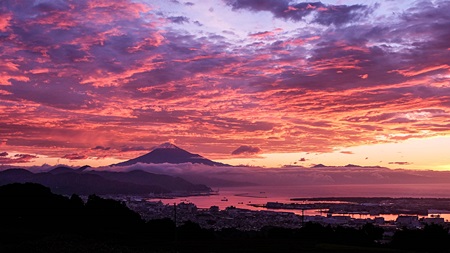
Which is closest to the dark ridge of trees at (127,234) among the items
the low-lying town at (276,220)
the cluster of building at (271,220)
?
the low-lying town at (276,220)

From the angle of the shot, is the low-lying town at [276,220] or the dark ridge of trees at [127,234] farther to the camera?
the low-lying town at [276,220]

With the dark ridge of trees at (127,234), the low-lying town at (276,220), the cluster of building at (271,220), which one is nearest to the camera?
the dark ridge of trees at (127,234)

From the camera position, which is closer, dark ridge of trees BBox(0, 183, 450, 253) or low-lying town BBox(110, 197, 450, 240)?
dark ridge of trees BBox(0, 183, 450, 253)

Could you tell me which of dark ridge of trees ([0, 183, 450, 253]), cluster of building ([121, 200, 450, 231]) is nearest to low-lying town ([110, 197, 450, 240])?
cluster of building ([121, 200, 450, 231])

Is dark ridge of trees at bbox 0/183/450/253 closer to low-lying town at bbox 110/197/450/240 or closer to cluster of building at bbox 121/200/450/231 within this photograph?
low-lying town at bbox 110/197/450/240

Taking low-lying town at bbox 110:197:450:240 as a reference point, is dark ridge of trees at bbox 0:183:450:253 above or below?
above

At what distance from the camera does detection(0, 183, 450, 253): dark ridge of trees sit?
20891 mm

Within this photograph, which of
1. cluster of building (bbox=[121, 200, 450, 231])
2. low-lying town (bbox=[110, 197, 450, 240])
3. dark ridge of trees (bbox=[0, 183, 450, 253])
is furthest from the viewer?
cluster of building (bbox=[121, 200, 450, 231])

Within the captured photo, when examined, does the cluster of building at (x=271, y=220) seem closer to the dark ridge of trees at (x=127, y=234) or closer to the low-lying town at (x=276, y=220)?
the low-lying town at (x=276, y=220)

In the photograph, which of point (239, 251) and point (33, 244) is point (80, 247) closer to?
point (33, 244)

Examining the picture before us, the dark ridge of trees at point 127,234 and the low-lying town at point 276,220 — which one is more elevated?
the dark ridge of trees at point 127,234

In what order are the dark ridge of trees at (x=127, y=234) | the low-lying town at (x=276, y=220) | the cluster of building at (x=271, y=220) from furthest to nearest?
1. the cluster of building at (x=271, y=220)
2. the low-lying town at (x=276, y=220)
3. the dark ridge of trees at (x=127, y=234)

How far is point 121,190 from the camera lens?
15325 centimetres

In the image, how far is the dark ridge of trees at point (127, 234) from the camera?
68.5 feet
